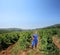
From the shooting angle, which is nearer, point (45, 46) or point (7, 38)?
point (45, 46)

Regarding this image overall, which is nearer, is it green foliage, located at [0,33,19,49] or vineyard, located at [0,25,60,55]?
vineyard, located at [0,25,60,55]

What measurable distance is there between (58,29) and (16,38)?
3.10 meters

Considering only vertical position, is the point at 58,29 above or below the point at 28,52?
above

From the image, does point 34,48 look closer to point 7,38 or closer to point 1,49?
point 1,49

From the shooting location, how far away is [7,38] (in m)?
8.41

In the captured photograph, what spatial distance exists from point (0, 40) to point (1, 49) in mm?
670

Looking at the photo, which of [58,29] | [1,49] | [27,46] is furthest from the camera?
[58,29]

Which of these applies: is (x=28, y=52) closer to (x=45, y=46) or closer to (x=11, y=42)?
(x=45, y=46)

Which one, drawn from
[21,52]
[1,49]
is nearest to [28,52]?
[21,52]

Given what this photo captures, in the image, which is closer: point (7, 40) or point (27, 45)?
point (27, 45)

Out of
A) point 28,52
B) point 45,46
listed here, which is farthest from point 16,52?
point 45,46

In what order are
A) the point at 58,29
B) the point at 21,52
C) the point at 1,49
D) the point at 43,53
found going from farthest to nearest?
the point at 58,29
the point at 1,49
the point at 21,52
the point at 43,53

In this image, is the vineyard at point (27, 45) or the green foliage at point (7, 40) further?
the green foliage at point (7, 40)

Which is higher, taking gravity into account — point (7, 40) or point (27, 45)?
point (7, 40)
